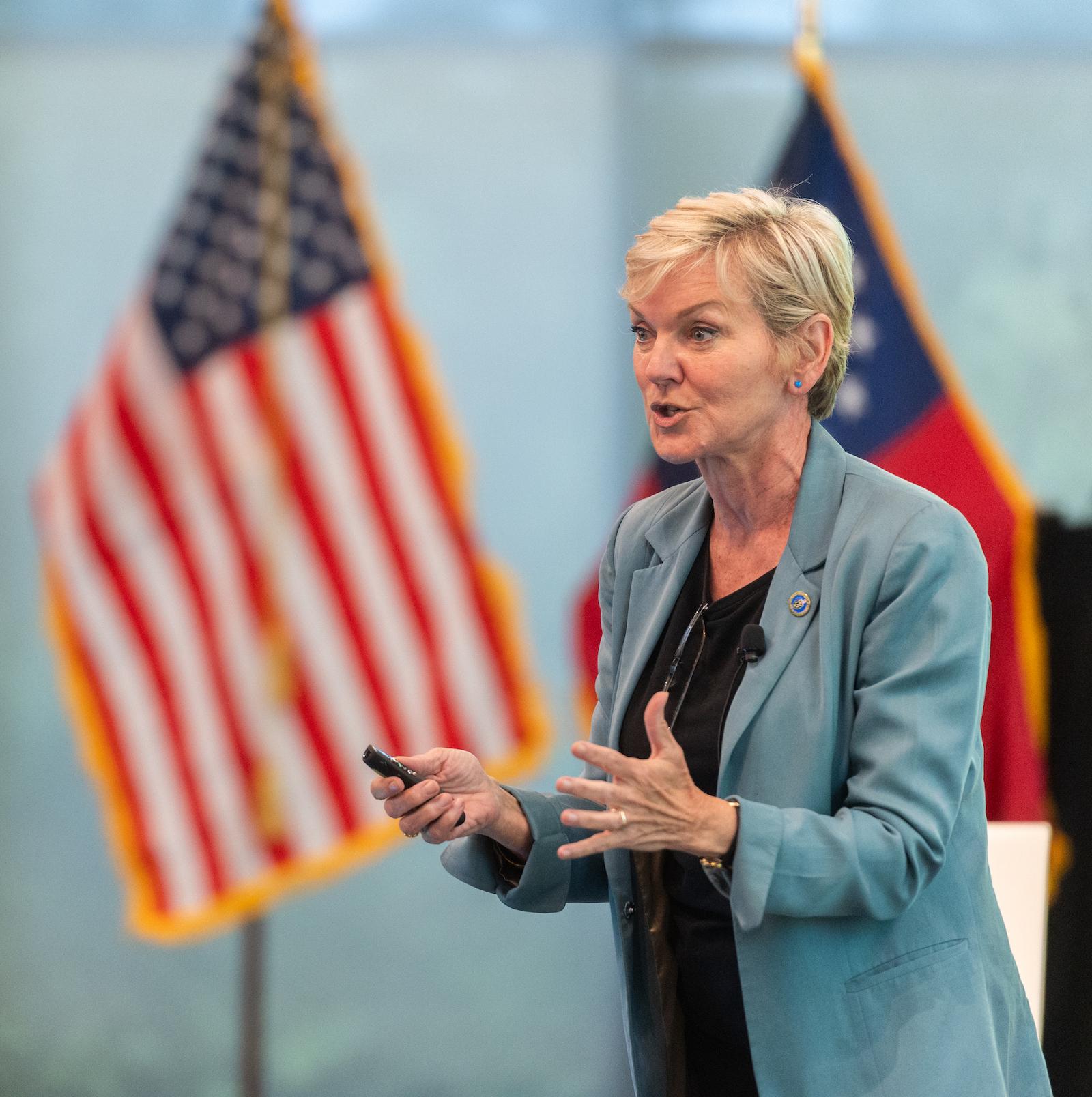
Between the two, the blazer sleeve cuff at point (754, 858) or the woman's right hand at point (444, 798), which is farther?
the woman's right hand at point (444, 798)

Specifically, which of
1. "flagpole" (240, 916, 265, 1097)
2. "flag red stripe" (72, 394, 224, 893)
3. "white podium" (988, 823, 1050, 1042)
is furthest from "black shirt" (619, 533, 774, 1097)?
"flagpole" (240, 916, 265, 1097)

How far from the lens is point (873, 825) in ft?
3.79

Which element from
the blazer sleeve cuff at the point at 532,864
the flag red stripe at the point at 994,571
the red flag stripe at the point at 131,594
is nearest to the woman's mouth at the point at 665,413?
the blazer sleeve cuff at the point at 532,864

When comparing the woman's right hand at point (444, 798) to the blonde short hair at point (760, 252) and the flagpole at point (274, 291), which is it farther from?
the flagpole at point (274, 291)

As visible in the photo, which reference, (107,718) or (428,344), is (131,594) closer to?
(107,718)

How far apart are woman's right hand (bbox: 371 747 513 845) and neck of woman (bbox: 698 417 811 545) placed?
389 millimetres

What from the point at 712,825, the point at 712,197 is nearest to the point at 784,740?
the point at 712,825

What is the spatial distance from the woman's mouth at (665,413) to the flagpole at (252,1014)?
2.35m

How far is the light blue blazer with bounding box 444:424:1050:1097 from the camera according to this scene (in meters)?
1.16

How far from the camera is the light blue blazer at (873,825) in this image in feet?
3.79

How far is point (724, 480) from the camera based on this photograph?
1.39m

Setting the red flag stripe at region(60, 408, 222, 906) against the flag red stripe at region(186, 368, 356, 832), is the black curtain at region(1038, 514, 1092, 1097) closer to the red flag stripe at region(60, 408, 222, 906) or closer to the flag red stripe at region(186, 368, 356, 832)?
the flag red stripe at region(186, 368, 356, 832)

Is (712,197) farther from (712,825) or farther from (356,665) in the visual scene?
(356,665)

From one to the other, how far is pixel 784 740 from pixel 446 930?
226cm
